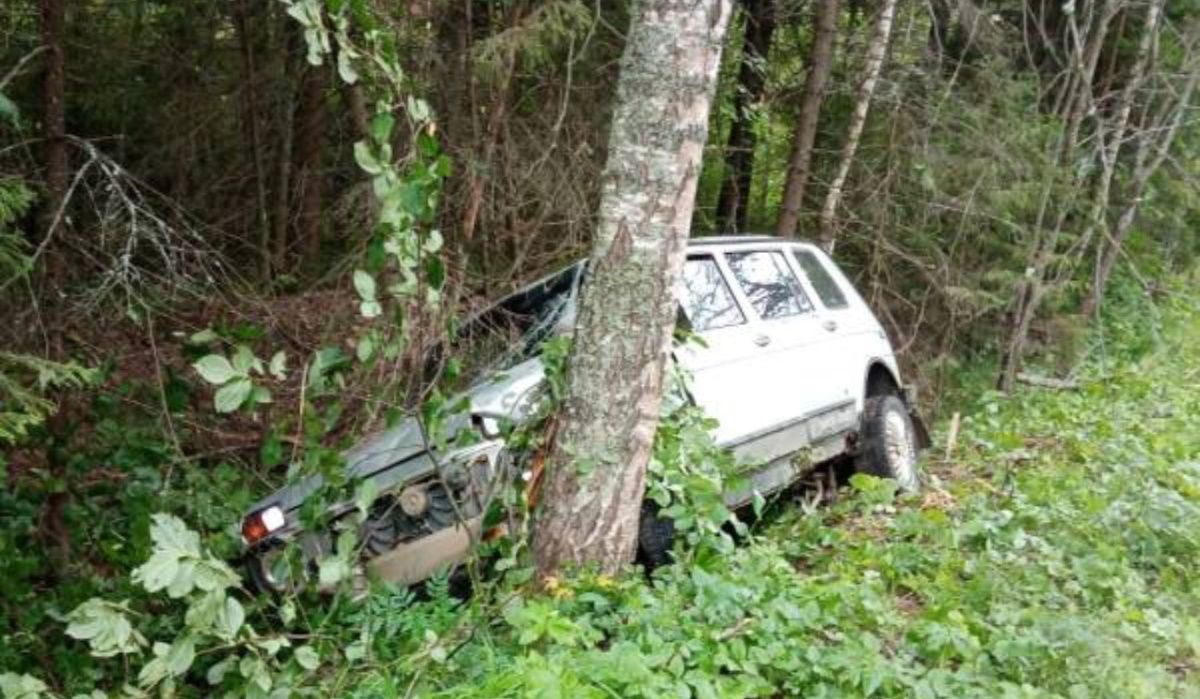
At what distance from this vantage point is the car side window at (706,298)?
5.79 m

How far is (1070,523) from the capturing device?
518cm

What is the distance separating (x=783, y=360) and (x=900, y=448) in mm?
1410

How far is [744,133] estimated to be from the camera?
1181 cm

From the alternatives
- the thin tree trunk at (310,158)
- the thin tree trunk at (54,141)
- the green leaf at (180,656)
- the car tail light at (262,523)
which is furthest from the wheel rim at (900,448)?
the thin tree trunk at (310,158)

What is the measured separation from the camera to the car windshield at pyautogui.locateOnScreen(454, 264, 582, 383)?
538 centimetres

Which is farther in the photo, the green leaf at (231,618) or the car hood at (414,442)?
the car hood at (414,442)

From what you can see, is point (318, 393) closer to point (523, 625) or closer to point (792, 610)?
point (523, 625)

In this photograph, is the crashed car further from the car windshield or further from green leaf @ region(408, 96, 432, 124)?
green leaf @ region(408, 96, 432, 124)

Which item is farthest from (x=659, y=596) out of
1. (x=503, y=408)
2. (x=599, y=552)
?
(x=503, y=408)

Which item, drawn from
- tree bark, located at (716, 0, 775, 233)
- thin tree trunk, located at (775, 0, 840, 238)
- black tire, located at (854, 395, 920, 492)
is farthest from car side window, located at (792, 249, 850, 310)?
tree bark, located at (716, 0, 775, 233)

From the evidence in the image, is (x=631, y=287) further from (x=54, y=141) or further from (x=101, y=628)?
(x=54, y=141)

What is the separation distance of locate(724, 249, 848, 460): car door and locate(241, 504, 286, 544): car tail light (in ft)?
8.11

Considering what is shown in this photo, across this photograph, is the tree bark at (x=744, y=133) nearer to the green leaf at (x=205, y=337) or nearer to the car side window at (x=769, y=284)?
the car side window at (x=769, y=284)

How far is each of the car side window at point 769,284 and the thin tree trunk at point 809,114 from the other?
2841 mm
